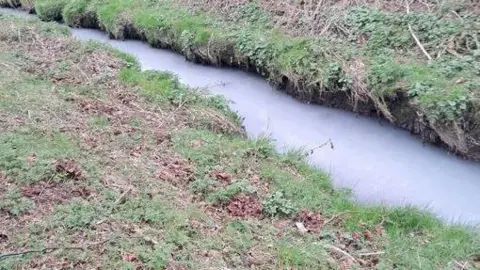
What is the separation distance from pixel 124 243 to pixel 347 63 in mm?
5244

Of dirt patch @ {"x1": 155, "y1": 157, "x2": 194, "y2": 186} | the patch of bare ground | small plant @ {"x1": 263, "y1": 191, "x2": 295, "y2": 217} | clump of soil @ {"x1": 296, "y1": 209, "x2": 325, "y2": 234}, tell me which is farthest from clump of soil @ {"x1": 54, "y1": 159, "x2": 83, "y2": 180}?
the patch of bare ground

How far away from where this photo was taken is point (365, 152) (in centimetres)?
683

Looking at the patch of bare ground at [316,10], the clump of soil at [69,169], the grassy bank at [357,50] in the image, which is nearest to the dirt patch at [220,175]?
the clump of soil at [69,169]

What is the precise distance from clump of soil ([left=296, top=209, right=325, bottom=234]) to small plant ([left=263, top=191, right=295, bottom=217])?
11 centimetres

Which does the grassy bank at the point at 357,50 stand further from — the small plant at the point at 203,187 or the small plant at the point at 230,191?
the small plant at the point at 203,187

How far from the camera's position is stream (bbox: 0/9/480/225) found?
231 inches

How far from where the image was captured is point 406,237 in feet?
16.4

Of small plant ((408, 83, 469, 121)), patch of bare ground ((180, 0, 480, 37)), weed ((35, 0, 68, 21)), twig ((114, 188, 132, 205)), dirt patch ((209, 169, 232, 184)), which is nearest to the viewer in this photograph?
twig ((114, 188, 132, 205))

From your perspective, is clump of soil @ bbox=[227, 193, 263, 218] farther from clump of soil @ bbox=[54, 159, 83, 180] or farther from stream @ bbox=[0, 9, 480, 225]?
clump of soil @ bbox=[54, 159, 83, 180]

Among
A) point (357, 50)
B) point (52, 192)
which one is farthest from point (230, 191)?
point (357, 50)

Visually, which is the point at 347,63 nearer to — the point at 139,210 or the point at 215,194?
the point at 215,194

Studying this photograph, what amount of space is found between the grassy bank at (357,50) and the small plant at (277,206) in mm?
2735

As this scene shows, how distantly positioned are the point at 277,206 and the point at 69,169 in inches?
83.5

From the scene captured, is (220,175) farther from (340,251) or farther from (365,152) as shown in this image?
(365,152)
